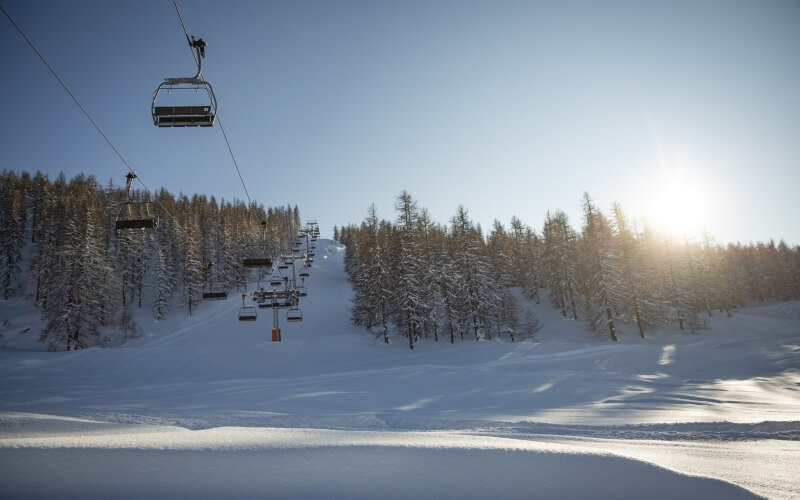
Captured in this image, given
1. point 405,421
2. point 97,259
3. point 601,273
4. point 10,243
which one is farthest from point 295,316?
point 10,243

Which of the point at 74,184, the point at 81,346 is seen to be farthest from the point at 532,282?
the point at 74,184

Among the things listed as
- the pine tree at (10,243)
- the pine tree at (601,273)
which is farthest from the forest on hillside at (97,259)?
the pine tree at (601,273)

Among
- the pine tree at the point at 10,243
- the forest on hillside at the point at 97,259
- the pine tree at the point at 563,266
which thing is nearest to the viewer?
the forest on hillside at the point at 97,259

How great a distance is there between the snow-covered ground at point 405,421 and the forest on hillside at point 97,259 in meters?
11.8

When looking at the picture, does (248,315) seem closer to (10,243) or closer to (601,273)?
(601,273)

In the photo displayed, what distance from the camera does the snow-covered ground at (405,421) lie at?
147 inches

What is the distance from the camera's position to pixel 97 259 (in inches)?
1596

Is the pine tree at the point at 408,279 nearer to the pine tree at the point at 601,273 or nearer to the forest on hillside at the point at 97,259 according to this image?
the forest on hillside at the point at 97,259

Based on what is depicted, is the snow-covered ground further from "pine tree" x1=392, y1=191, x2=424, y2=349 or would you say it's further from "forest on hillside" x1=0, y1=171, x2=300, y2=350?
"forest on hillside" x1=0, y1=171, x2=300, y2=350

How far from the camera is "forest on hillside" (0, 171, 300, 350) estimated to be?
39156 millimetres

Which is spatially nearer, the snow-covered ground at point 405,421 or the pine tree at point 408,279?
the snow-covered ground at point 405,421

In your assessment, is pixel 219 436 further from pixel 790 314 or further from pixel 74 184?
pixel 74 184

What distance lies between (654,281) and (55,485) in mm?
49661

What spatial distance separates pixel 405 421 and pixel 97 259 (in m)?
47.0
